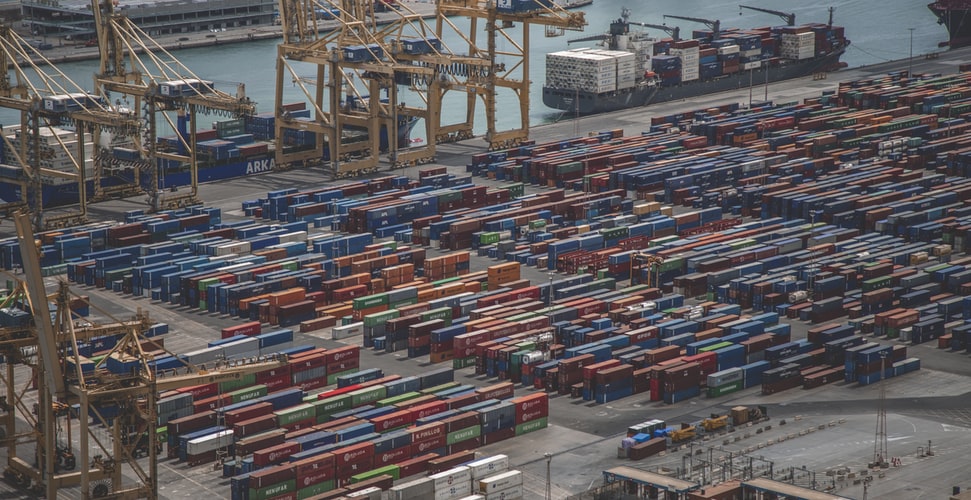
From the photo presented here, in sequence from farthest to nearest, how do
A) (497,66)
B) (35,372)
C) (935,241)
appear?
1. (497,66)
2. (935,241)
3. (35,372)

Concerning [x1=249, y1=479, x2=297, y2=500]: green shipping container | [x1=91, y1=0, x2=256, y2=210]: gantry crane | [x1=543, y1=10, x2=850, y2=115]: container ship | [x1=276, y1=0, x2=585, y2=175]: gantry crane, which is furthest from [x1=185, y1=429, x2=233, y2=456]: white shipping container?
[x1=543, y1=10, x2=850, y2=115]: container ship

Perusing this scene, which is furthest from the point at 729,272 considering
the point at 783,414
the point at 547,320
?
the point at 783,414

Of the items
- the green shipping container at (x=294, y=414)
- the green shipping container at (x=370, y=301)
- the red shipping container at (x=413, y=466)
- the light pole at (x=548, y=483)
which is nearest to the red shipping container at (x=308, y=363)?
the green shipping container at (x=294, y=414)

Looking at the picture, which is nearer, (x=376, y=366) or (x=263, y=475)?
(x=263, y=475)

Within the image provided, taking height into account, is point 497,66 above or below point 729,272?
above

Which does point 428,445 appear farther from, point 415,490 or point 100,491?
point 100,491

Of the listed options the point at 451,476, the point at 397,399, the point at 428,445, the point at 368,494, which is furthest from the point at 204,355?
the point at 451,476

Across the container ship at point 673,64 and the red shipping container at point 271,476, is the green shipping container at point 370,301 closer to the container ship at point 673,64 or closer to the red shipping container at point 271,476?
the red shipping container at point 271,476

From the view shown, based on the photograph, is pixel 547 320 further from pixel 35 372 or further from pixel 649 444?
pixel 35 372
